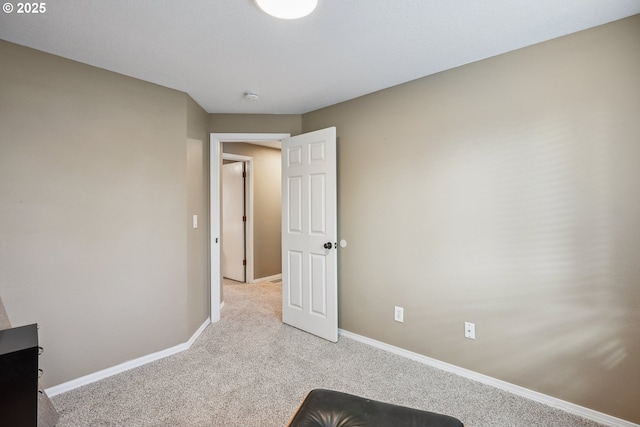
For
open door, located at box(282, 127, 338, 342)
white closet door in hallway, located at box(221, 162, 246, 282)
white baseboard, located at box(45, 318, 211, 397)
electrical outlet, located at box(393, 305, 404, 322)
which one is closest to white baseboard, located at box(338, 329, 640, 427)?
electrical outlet, located at box(393, 305, 404, 322)

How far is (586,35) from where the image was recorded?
1.75m

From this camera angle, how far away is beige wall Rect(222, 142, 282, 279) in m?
4.87

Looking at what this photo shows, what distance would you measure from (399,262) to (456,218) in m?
0.62

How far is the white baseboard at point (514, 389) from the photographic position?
5.55ft

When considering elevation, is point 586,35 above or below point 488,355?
above

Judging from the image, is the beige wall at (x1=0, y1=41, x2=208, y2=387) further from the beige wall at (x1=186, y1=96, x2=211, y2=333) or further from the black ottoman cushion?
the black ottoman cushion

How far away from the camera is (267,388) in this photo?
205 cm

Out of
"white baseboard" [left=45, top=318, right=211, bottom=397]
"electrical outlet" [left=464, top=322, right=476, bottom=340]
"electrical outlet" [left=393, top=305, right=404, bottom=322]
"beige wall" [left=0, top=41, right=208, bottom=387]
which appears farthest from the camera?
"electrical outlet" [left=393, top=305, right=404, bottom=322]

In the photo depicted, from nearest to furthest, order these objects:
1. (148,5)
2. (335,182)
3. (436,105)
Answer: (148,5), (436,105), (335,182)

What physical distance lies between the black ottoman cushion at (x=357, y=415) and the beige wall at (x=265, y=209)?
3.77 m

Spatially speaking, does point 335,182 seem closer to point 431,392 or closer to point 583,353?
point 431,392

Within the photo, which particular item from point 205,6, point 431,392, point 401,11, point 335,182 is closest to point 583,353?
point 431,392

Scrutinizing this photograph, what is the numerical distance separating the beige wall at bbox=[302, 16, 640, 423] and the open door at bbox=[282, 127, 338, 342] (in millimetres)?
339

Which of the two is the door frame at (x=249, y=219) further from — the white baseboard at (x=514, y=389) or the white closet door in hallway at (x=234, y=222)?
the white baseboard at (x=514, y=389)
